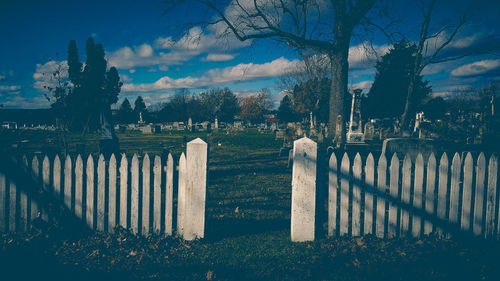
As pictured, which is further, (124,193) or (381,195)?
(124,193)

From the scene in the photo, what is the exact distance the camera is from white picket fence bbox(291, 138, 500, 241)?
3680 millimetres

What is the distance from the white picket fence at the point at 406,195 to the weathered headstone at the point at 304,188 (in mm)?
13

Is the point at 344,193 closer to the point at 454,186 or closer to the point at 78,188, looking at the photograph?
the point at 454,186

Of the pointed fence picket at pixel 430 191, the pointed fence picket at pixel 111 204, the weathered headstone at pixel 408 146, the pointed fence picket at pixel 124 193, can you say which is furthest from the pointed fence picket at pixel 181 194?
the weathered headstone at pixel 408 146

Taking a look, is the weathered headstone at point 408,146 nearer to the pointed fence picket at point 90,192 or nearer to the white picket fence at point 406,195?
the white picket fence at point 406,195

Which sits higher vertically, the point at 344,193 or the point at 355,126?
the point at 355,126

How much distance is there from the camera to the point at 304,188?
11.9ft

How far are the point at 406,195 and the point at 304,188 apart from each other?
1.42 meters

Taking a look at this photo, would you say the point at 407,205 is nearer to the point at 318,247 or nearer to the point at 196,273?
the point at 318,247

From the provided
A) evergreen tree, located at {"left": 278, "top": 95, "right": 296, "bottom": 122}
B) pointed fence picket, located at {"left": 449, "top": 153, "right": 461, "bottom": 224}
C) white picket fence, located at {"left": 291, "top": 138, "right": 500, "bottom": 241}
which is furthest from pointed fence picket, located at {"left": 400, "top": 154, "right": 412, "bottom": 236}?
evergreen tree, located at {"left": 278, "top": 95, "right": 296, "bottom": 122}

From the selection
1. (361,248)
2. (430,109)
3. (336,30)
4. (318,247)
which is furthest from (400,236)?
(430,109)

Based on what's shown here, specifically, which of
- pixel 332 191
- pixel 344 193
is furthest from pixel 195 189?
pixel 344 193

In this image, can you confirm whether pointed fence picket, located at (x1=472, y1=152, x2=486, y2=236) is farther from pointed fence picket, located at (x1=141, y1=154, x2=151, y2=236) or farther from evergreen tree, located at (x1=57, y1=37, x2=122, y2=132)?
evergreen tree, located at (x1=57, y1=37, x2=122, y2=132)

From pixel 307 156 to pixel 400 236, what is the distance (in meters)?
1.77
